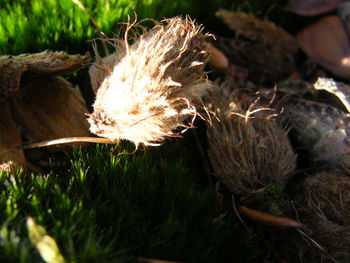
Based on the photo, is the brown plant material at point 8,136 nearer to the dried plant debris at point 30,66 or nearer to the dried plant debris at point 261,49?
the dried plant debris at point 30,66

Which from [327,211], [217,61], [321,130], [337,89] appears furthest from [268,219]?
[217,61]

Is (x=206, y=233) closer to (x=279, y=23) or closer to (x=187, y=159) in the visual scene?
(x=187, y=159)

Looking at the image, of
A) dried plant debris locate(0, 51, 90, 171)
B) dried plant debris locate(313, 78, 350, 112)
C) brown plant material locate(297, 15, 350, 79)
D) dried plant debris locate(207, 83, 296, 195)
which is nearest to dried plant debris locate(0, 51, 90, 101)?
dried plant debris locate(0, 51, 90, 171)

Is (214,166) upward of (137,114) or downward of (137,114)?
downward

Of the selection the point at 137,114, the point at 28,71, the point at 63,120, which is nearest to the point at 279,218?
the point at 137,114

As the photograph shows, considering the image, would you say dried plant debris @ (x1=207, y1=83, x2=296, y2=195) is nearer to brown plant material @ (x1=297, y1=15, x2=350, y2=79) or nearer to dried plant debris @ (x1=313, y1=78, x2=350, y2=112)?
dried plant debris @ (x1=313, y1=78, x2=350, y2=112)
